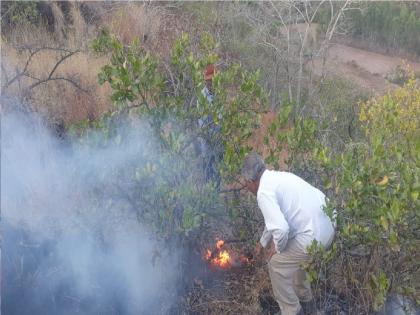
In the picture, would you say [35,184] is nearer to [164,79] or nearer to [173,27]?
[164,79]

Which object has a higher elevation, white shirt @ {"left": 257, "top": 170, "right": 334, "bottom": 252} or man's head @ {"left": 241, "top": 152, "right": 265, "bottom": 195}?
man's head @ {"left": 241, "top": 152, "right": 265, "bottom": 195}

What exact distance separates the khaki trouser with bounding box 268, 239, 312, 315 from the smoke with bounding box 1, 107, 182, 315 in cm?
94

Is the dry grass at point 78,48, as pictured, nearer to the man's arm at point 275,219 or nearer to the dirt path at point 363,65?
the man's arm at point 275,219

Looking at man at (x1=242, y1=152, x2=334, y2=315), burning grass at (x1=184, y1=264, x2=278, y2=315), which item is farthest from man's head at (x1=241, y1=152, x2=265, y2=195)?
burning grass at (x1=184, y1=264, x2=278, y2=315)

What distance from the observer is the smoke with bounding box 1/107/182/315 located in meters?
4.40

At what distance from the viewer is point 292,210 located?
4082 millimetres

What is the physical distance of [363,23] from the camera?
19234mm

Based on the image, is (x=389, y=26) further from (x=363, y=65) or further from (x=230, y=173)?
(x=230, y=173)

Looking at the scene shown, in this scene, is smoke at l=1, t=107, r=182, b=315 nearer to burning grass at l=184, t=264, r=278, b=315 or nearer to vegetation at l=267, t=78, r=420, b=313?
burning grass at l=184, t=264, r=278, b=315

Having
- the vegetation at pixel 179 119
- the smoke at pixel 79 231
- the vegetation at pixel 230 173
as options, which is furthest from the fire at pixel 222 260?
the vegetation at pixel 179 119

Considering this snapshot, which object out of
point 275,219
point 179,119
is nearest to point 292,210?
point 275,219

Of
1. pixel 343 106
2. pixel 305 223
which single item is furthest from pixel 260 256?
pixel 343 106

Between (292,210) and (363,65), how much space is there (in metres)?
15.3

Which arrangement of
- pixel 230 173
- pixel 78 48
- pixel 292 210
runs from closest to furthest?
pixel 292 210
pixel 230 173
pixel 78 48
